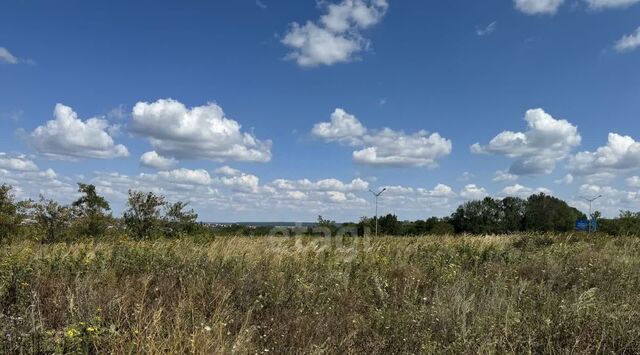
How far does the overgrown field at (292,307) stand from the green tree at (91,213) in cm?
1312

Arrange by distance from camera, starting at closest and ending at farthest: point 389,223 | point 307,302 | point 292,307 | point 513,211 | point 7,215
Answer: point 292,307, point 307,302, point 7,215, point 389,223, point 513,211

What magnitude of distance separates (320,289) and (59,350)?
4.30 meters

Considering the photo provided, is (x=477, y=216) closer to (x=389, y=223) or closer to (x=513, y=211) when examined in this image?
(x=513, y=211)

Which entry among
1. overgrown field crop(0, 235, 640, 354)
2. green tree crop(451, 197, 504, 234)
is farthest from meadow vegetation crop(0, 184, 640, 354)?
green tree crop(451, 197, 504, 234)

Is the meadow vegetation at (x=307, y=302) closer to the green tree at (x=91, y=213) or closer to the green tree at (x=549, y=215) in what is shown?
the green tree at (x=91, y=213)

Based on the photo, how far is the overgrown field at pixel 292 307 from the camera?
4.72m

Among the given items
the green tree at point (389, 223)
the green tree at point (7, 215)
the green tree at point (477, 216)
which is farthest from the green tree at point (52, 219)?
the green tree at point (477, 216)

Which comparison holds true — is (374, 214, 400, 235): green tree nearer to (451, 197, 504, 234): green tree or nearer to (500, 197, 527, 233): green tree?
(451, 197, 504, 234): green tree

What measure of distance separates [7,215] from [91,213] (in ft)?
15.7

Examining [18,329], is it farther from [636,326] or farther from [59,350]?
[636,326]

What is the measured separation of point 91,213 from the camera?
77.8ft

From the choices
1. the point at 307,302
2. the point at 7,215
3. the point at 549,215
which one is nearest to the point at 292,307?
the point at 307,302

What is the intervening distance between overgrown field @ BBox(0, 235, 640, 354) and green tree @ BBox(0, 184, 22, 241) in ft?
36.1

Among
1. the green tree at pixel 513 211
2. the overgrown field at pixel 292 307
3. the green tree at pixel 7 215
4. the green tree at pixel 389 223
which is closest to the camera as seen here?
the overgrown field at pixel 292 307
